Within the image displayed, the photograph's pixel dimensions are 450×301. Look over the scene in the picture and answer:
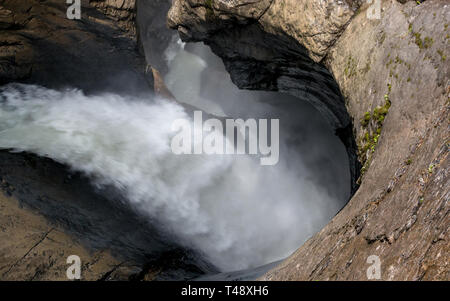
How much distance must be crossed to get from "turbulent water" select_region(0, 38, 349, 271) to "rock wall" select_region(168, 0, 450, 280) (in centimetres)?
379

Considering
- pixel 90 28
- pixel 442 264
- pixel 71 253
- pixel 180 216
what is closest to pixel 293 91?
pixel 180 216

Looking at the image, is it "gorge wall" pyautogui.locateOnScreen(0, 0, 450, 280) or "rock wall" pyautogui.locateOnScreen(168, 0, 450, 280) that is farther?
"gorge wall" pyautogui.locateOnScreen(0, 0, 450, 280)

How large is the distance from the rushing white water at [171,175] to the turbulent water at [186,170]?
1.4 inches

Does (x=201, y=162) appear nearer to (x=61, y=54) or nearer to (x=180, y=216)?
(x=180, y=216)

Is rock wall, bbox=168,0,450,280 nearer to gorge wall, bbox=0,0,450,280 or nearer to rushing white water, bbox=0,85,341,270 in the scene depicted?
gorge wall, bbox=0,0,450,280

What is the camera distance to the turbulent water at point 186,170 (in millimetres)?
9180

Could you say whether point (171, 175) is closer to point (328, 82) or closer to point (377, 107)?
point (328, 82)

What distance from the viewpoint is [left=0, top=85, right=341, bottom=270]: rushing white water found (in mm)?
9133

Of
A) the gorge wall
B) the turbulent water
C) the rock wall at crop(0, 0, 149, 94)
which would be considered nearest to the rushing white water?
the turbulent water

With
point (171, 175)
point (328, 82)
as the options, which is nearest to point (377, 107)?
point (328, 82)

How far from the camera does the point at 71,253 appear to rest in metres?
7.05

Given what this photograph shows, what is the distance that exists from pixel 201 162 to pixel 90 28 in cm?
578

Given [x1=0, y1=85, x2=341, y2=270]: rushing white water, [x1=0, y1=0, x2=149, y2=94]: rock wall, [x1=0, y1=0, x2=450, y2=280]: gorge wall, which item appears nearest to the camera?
[x1=0, y1=0, x2=450, y2=280]: gorge wall

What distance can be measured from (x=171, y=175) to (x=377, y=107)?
6591 millimetres
